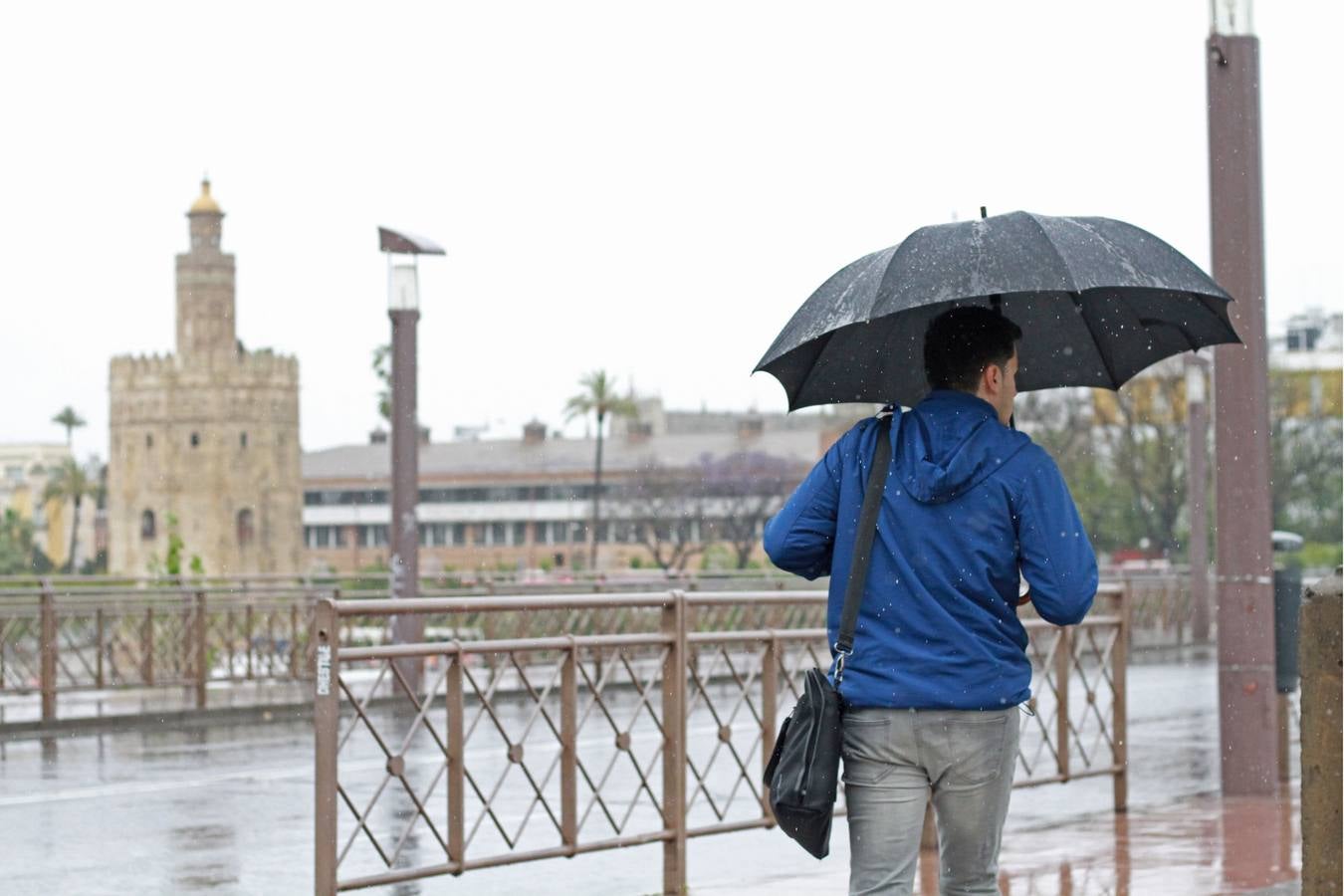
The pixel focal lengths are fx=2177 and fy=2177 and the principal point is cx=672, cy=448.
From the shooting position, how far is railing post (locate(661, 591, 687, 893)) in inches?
318

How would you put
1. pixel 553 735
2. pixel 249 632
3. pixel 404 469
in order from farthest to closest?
pixel 249 632 → pixel 404 469 → pixel 553 735

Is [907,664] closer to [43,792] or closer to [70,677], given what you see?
[43,792]

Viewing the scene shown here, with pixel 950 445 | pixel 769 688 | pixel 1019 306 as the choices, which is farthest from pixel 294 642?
pixel 950 445

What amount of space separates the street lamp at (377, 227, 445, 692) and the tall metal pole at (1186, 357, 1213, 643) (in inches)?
595

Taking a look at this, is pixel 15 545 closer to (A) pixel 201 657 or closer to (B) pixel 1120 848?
(A) pixel 201 657

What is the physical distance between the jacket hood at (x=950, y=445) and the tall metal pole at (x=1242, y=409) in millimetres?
6404

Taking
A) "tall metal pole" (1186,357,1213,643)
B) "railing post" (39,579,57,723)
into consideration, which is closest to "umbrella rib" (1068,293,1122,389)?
"railing post" (39,579,57,723)

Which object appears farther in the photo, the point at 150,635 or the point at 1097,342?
the point at 150,635

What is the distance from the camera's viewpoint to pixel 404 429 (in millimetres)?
19406

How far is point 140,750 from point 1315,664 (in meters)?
12.2

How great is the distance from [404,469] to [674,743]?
37.0ft

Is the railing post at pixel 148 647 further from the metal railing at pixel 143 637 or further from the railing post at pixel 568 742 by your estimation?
the railing post at pixel 568 742

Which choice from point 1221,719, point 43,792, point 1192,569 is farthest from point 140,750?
point 1192,569

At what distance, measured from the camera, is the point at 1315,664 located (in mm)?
4547
